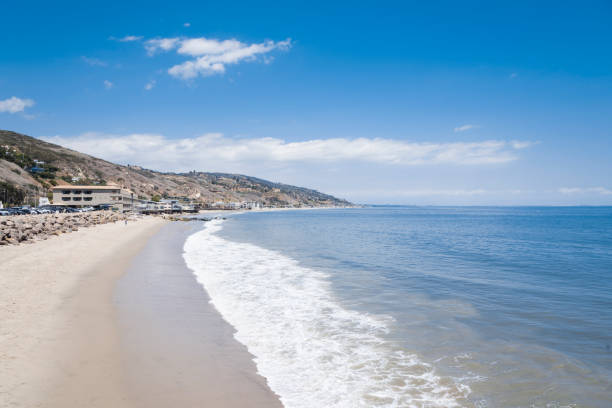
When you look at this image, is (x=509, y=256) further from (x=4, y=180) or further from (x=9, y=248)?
(x=4, y=180)

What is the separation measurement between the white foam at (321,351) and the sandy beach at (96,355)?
0.46 metres

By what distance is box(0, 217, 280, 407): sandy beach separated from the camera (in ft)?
16.7

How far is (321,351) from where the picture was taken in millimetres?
7312

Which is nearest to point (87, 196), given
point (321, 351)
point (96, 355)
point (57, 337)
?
point (57, 337)

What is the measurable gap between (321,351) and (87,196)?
8790 cm

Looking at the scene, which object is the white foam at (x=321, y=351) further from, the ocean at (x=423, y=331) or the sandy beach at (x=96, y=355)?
the sandy beach at (x=96, y=355)

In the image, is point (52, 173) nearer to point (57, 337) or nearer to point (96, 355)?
point (57, 337)

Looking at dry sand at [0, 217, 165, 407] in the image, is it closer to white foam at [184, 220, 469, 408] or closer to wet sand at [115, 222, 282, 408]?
wet sand at [115, 222, 282, 408]

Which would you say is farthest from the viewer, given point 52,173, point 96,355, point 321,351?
point 52,173

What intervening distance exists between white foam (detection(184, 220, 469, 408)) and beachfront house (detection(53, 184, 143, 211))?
260ft

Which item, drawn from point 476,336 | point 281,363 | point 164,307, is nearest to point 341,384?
point 281,363

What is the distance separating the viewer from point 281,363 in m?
6.66

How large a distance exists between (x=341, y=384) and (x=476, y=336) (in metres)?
4.20

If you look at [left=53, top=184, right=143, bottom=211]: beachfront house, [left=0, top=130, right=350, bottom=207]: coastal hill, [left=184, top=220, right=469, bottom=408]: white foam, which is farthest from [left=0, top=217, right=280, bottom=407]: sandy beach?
[left=53, top=184, right=143, bottom=211]: beachfront house
